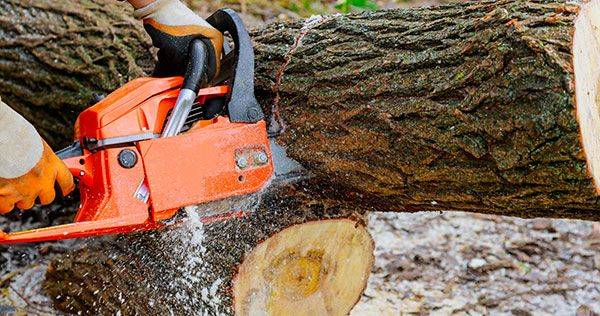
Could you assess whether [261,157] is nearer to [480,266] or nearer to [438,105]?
[438,105]

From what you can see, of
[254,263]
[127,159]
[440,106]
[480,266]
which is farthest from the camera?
[480,266]

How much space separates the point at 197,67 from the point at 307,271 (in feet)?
2.89

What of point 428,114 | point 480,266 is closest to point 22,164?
point 428,114

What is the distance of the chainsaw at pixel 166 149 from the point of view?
7.23ft

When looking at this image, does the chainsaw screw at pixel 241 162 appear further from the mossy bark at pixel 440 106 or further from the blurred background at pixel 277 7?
the blurred background at pixel 277 7

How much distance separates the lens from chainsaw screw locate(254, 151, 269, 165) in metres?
2.36

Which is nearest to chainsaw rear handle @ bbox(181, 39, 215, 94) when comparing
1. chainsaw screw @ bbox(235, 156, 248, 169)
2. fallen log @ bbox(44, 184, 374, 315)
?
chainsaw screw @ bbox(235, 156, 248, 169)

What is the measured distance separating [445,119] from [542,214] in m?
0.47

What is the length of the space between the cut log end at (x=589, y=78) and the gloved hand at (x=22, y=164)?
161 centimetres

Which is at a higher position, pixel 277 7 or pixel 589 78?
pixel 589 78

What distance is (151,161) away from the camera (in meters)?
2.22

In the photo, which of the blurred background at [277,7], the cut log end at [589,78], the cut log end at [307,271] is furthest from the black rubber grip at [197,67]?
the blurred background at [277,7]

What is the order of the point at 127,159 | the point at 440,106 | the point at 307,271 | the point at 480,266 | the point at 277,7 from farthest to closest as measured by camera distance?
the point at 277,7 → the point at 480,266 → the point at 307,271 → the point at 127,159 → the point at 440,106

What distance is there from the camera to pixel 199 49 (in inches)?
91.4
